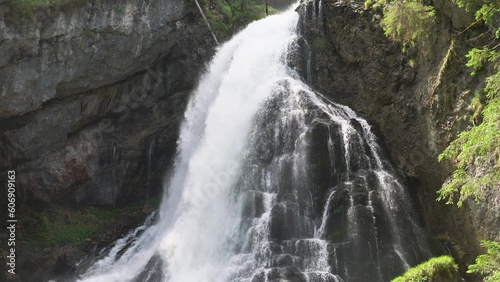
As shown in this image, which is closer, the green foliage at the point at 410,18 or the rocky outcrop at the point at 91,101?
the green foliage at the point at 410,18

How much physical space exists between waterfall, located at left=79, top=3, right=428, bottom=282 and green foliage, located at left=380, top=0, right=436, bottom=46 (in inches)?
168

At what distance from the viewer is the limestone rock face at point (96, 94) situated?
51.2 ft

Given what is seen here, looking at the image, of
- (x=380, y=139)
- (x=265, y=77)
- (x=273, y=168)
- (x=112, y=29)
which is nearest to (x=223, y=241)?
(x=273, y=168)

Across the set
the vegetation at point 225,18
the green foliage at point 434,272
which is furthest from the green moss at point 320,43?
the green foliage at point 434,272

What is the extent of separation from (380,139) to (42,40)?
12.3 m

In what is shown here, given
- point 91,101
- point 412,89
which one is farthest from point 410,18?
point 91,101

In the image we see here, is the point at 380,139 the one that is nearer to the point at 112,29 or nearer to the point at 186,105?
the point at 186,105

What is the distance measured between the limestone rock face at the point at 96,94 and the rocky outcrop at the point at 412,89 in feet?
20.8

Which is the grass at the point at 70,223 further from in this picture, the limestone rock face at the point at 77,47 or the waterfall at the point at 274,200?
the limestone rock face at the point at 77,47

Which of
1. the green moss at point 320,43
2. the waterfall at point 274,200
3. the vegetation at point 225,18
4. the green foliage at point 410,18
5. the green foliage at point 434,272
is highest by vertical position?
the vegetation at point 225,18

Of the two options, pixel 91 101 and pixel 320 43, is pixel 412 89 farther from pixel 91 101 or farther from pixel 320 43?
pixel 91 101

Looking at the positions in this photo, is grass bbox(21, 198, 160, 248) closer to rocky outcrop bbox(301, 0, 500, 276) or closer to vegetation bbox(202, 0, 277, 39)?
vegetation bbox(202, 0, 277, 39)

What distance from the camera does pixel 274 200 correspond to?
14250 mm

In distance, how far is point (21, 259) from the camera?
16.4m
